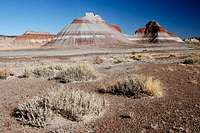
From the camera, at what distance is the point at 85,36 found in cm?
12850

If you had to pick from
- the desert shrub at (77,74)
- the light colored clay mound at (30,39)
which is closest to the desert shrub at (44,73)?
the desert shrub at (77,74)

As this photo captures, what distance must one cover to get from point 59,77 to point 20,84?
191cm

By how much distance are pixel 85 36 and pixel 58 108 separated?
120980 millimetres

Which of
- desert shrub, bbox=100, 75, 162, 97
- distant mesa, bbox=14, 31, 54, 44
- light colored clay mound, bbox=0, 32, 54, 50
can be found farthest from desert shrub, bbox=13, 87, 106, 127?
distant mesa, bbox=14, 31, 54, 44

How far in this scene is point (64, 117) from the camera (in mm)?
8031

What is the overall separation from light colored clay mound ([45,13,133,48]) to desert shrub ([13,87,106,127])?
109 m

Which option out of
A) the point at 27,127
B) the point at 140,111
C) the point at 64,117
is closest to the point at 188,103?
the point at 140,111

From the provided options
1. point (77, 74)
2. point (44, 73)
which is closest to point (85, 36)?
point (44, 73)

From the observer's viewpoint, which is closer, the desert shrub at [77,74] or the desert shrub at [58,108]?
the desert shrub at [58,108]

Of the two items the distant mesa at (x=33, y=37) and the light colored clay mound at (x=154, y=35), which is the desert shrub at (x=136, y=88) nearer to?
the distant mesa at (x=33, y=37)

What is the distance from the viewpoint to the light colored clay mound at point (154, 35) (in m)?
169

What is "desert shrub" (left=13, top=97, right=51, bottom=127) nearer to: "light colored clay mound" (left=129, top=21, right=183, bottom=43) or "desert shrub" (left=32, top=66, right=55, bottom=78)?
"desert shrub" (left=32, top=66, right=55, bottom=78)

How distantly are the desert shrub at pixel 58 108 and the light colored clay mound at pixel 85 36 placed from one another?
108976mm

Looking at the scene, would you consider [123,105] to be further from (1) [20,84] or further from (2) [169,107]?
(1) [20,84]
